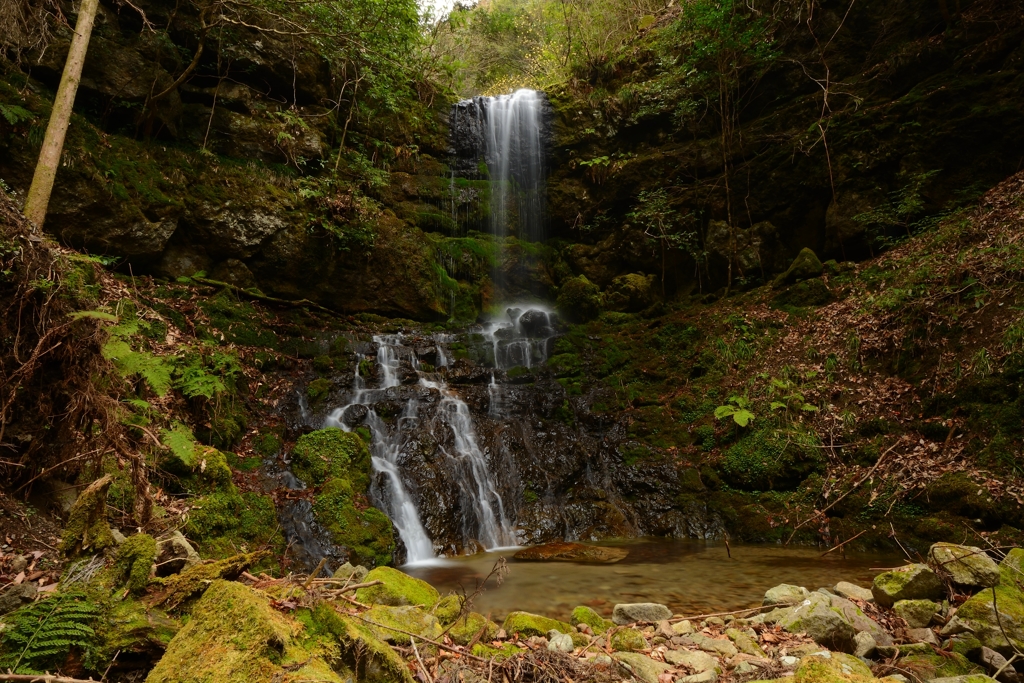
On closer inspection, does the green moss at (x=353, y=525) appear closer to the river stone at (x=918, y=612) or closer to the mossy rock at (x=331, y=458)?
the mossy rock at (x=331, y=458)

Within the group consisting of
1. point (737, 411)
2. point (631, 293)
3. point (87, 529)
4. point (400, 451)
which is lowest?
point (87, 529)

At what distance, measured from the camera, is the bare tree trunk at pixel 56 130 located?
5164mm

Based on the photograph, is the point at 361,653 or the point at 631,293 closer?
the point at 361,653

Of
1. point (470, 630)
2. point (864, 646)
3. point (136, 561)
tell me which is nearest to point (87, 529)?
point (136, 561)

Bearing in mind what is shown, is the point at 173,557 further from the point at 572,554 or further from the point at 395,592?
the point at 572,554

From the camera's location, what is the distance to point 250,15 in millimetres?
10562

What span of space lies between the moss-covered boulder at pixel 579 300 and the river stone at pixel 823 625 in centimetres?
1089

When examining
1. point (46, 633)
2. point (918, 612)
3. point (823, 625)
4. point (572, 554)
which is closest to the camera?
point (46, 633)

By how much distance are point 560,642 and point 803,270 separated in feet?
34.8

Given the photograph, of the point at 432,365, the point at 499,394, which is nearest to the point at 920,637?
the point at 499,394

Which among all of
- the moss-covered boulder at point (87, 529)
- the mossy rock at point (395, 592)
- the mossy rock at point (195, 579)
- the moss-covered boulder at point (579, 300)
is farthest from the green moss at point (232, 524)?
the moss-covered boulder at point (579, 300)

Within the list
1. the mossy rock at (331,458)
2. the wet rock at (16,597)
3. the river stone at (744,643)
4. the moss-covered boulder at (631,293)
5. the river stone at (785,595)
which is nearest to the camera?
the wet rock at (16,597)

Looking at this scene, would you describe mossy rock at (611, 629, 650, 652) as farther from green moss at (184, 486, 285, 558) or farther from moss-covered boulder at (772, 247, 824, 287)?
moss-covered boulder at (772, 247, 824, 287)

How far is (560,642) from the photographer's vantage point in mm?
3207
